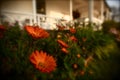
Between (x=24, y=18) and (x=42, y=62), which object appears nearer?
(x=42, y=62)

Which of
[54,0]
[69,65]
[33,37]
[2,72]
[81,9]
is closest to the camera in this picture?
[33,37]

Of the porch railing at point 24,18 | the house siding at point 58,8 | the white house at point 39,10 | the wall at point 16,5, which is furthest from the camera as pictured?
the house siding at point 58,8

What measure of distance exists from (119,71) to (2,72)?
6.28 m

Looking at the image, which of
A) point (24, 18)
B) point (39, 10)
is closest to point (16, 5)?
point (39, 10)

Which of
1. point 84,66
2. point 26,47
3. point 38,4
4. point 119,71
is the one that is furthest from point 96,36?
point 38,4

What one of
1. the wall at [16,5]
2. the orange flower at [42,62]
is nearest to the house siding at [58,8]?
the wall at [16,5]

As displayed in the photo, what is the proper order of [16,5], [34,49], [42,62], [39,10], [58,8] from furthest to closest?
[58,8], [39,10], [16,5], [34,49], [42,62]

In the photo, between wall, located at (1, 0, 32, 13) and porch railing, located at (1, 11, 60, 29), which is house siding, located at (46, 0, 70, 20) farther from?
porch railing, located at (1, 11, 60, 29)

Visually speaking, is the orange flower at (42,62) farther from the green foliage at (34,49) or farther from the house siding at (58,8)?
the house siding at (58,8)

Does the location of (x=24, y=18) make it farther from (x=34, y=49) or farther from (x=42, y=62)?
(x=42, y=62)

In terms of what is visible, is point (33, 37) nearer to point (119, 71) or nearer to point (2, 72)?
point (2, 72)

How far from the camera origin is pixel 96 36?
8.92m

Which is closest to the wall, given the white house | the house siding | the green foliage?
the white house

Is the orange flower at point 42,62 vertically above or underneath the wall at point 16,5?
underneath
